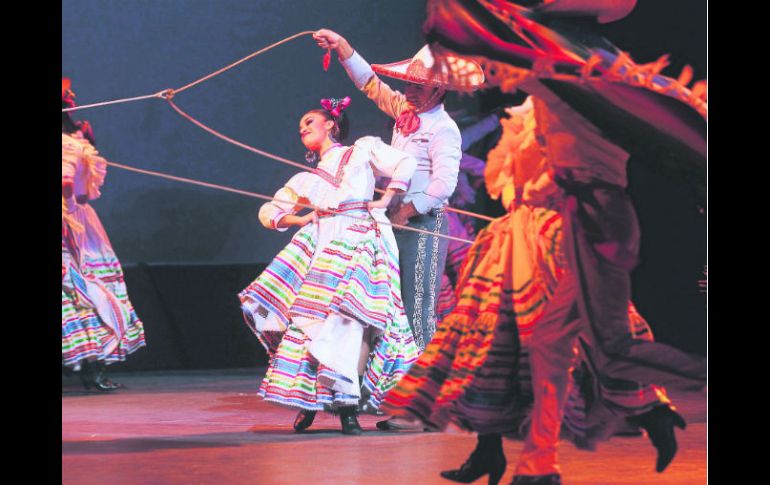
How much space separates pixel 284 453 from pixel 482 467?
2.44 feet

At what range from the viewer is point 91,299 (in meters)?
5.50

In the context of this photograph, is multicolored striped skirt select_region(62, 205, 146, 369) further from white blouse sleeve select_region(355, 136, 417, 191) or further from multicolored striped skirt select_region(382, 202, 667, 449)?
multicolored striped skirt select_region(382, 202, 667, 449)

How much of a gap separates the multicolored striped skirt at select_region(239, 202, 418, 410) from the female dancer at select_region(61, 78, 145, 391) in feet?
3.15

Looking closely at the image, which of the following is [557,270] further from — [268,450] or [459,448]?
[268,450]

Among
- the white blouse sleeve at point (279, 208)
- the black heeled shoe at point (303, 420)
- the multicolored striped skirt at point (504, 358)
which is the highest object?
the white blouse sleeve at point (279, 208)

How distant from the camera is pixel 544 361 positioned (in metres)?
3.36

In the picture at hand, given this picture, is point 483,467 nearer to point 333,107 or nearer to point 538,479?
point 538,479

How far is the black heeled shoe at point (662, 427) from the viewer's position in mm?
3477

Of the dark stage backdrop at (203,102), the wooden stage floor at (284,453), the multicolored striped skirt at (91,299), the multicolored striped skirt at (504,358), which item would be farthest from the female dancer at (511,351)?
the multicolored striped skirt at (91,299)

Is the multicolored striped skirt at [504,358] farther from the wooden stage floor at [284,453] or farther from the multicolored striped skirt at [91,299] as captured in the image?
the multicolored striped skirt at [91,299]

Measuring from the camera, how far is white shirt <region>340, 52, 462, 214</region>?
15.7 feet

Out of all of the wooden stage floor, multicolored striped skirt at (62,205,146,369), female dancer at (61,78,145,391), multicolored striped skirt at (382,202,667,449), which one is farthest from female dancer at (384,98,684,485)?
multicolored striped skirt at (62,205,146,369)

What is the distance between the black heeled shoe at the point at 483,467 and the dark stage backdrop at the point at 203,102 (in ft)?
6.83
